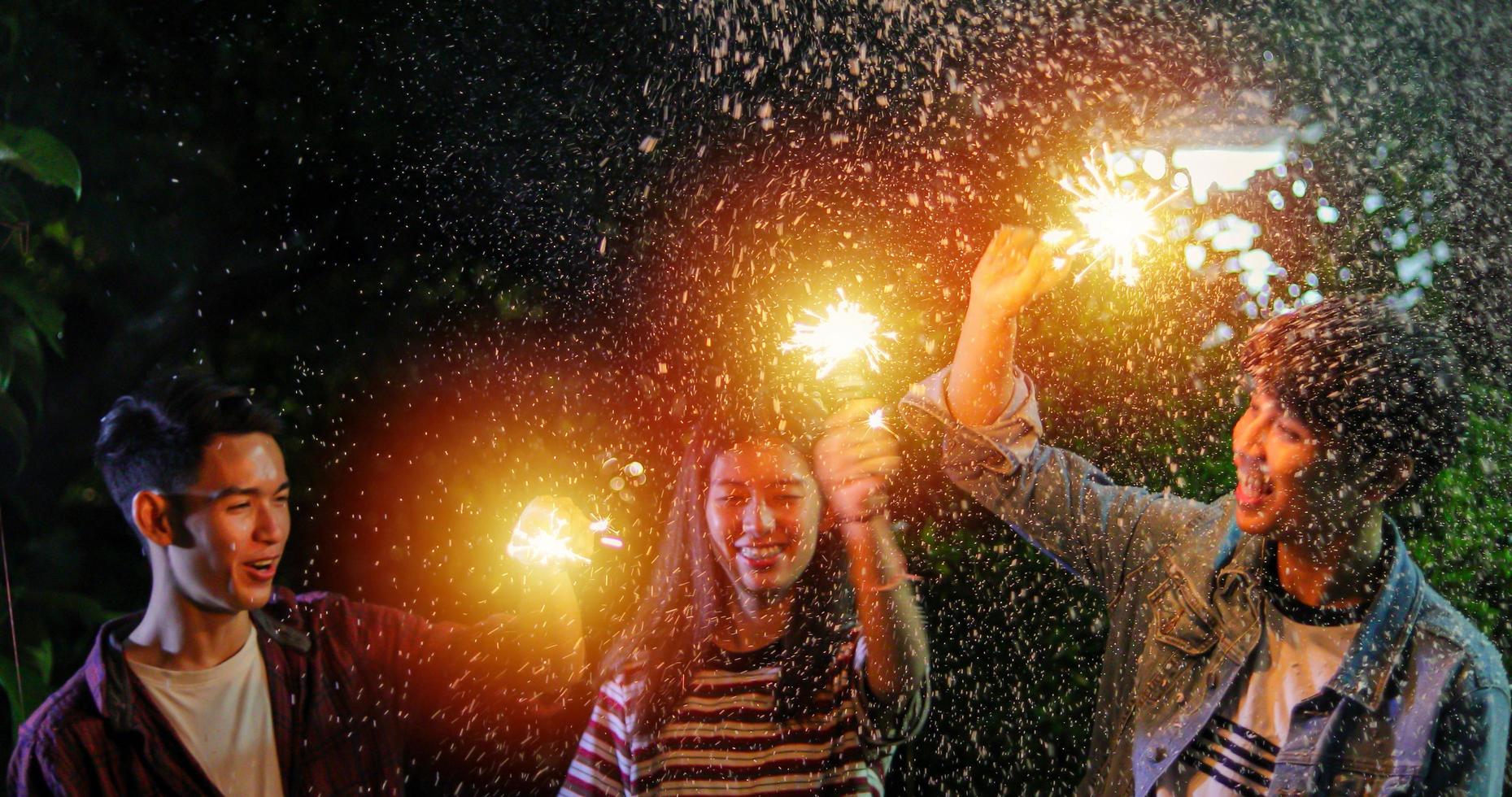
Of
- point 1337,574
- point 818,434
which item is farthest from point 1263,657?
point 818,434

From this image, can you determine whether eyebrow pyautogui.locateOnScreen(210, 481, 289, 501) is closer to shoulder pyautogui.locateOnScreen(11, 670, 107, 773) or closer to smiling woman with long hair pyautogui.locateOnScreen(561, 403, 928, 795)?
shoulder pyautogui.locateOnScreen(11, 670, 107, 773)

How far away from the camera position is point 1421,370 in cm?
89

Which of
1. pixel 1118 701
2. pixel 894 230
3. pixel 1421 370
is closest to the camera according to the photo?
pixel 1421 370

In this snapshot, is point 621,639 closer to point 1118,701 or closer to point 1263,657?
point 1118,701

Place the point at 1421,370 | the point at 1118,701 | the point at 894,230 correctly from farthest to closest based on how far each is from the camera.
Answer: the point at 894,230 < the point at 1118,701 < the point at 1421,370

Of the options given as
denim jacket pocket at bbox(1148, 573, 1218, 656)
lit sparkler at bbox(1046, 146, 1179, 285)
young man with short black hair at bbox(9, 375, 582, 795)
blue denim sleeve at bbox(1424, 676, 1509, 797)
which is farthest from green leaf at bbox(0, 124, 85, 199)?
blue denim sleeve at bbox(1424, 676, 1509, 797)

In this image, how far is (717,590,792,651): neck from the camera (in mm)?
1062

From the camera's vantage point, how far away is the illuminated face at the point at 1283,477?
91cm

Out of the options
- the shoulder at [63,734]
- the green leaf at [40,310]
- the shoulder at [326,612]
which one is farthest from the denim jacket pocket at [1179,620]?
the green leaf at [40,310]

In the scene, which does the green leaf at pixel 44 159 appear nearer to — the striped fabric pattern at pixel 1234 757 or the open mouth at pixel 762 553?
the open mouth at pixel 762 553

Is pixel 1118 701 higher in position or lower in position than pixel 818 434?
lower

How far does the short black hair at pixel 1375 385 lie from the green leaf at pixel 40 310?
1.26m

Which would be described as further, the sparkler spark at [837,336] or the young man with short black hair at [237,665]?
the sparkler spark at [837,336]

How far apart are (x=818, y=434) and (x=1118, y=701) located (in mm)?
427
